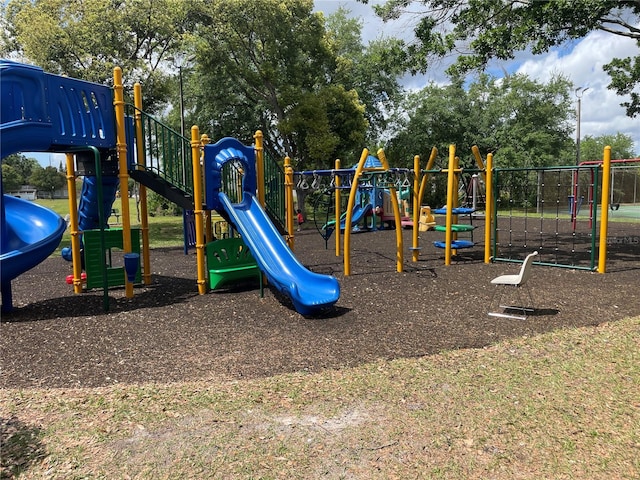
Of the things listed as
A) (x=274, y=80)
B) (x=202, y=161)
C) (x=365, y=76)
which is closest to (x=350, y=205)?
(x=202, y=161)

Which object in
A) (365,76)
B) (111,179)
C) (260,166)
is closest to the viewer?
(111,179)

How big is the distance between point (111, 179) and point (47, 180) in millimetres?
87552

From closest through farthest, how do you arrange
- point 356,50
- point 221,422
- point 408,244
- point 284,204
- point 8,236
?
point 221,422, point 8,236, point 284,204, point 408,244, point 356,50

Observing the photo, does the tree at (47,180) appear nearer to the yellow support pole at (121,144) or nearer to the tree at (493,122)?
the tree at (493,122)

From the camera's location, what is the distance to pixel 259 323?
6090 millimetres

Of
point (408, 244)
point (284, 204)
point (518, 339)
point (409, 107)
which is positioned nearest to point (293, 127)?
point (408, 244)

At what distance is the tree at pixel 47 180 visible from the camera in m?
83.8

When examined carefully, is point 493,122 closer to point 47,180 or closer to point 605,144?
point 605,144

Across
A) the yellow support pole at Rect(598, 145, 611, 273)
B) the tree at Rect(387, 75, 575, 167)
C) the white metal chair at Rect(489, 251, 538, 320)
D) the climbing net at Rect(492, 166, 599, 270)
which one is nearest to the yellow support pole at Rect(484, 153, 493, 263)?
the climbing net at Rect(492, 166, 599, 270)

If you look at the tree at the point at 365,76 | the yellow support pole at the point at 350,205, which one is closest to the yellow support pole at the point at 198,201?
the yellow support pole at the point at 350,205

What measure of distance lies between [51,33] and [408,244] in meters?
12.5

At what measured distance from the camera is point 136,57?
16906mm

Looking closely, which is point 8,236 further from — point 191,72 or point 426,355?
point 191,72

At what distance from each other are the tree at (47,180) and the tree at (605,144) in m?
79.6
